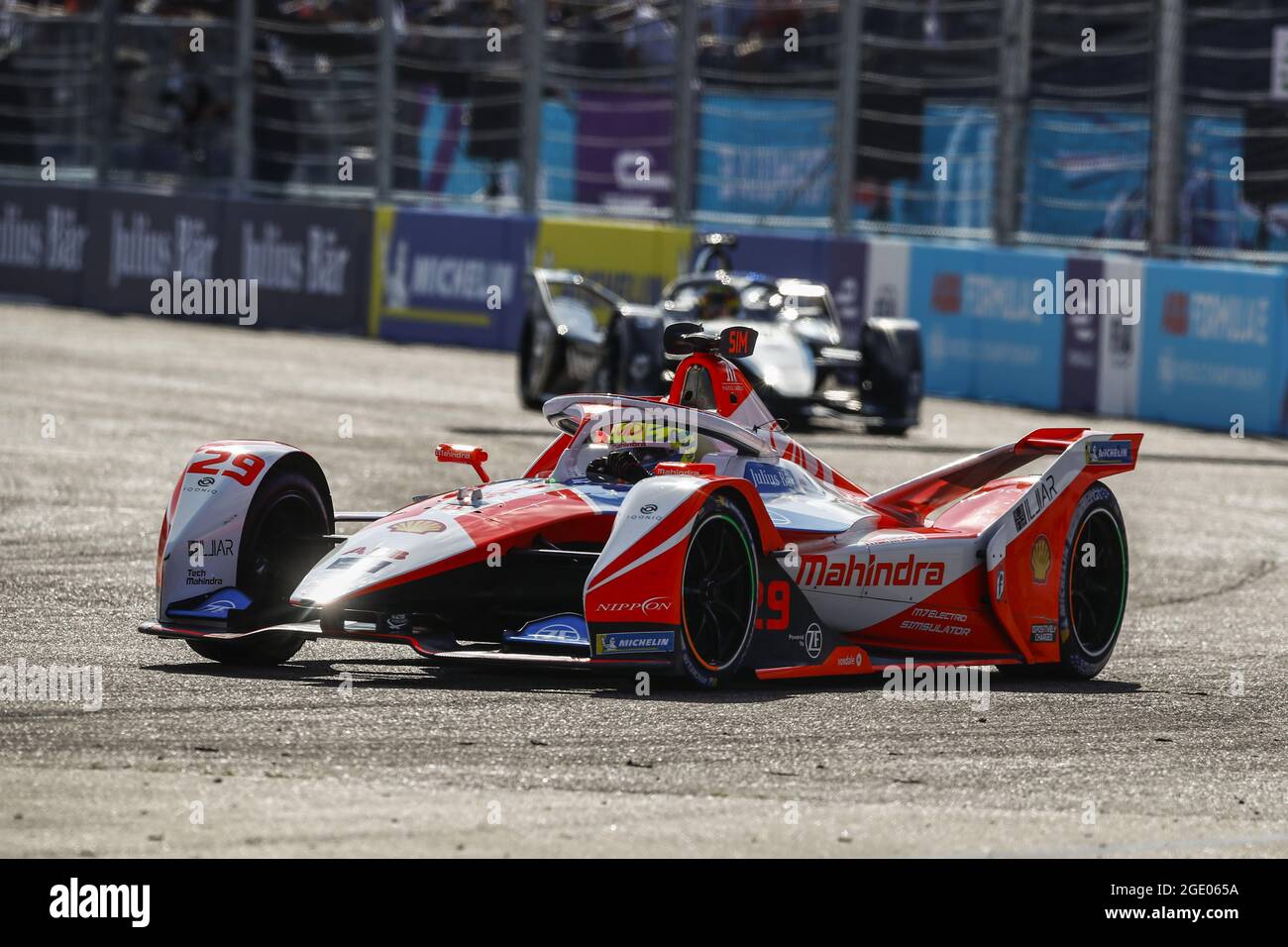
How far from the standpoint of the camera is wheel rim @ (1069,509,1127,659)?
9383 millimetres

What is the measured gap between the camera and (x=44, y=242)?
96.5 feet

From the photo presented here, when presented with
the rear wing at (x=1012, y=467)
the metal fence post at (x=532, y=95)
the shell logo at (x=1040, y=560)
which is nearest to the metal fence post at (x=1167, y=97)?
the metal fence post at (x=532, y=95)

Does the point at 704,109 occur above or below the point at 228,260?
above

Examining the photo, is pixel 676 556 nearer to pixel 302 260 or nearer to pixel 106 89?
pixel 302 260

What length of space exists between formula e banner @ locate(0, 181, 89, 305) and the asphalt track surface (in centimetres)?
1697

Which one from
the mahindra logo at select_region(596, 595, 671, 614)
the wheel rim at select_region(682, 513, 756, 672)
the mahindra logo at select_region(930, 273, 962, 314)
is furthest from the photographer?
the mahindra logo at select_region(930, 273, 962, 314)

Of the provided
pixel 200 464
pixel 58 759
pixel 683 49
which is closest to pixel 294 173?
pixel 683 49

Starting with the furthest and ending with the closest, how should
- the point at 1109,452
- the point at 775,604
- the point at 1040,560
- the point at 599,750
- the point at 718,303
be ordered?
the point at 718,303 < the point at 1109,452 < the point at 1040,560 < the point at 775,604 < the point at 599,750

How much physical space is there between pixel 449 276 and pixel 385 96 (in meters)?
2.21

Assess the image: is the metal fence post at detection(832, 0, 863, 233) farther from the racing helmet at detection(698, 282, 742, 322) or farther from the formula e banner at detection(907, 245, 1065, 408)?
the racing helmet at detection(698, 282, 742, 322)

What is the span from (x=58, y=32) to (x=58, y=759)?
81.5 feet
